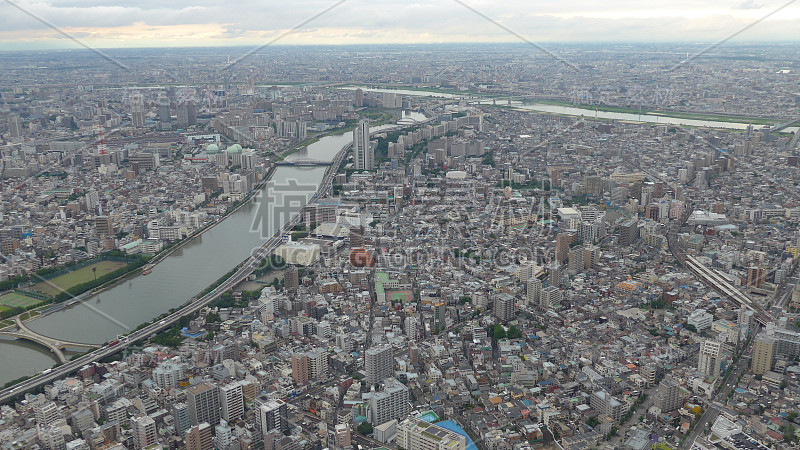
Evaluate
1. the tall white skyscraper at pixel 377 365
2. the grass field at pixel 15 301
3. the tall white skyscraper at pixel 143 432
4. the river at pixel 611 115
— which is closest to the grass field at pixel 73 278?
the grass field at pixel 15 301

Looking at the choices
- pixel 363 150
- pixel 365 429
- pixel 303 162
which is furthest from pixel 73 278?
pixel 303 162

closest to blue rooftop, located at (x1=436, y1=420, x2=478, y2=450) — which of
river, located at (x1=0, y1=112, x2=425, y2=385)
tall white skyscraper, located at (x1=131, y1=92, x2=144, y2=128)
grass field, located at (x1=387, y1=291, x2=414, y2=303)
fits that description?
grass field, located at (x1=387, y1=291, x2=414, y2=303)

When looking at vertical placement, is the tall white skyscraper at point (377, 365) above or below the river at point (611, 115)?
below

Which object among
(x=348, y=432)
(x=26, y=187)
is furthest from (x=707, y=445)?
(x=26, y=187)

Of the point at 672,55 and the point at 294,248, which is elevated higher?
the point at 672,55

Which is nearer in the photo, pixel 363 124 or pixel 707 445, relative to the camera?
pixel 707 445

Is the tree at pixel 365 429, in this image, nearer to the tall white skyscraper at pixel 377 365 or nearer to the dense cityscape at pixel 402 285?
the dense cityscape at pixel 402 285

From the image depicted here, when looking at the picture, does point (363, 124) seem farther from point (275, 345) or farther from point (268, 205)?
point (275, 345)
